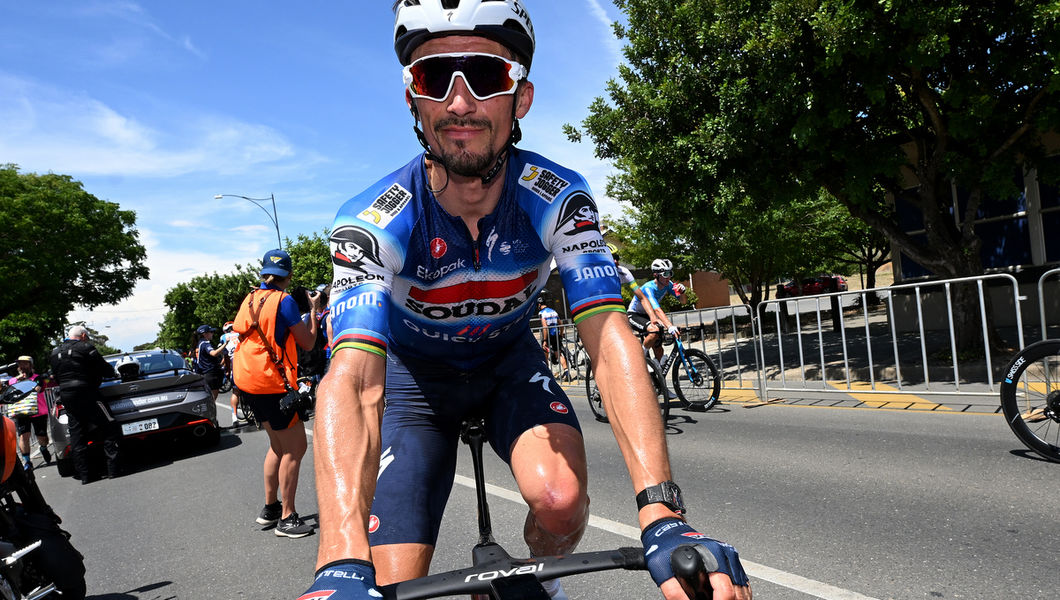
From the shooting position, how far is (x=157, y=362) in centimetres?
1140

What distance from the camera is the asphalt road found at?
3508 mm

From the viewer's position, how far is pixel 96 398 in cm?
877

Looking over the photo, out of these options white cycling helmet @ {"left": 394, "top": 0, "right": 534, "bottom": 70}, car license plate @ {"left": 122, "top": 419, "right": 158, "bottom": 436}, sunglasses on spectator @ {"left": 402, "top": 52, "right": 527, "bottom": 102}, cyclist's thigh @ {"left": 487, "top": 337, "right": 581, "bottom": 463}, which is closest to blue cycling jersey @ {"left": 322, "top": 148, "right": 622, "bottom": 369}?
cyclist's thigh @ {"left": 487, "top": 337, "right": 581, "bottom": 463}

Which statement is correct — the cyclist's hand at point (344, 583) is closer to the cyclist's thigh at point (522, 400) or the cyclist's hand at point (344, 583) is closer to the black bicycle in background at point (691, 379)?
the cyclist's thigh at point (522, 400)

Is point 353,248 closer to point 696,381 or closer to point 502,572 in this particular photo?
point 502,572

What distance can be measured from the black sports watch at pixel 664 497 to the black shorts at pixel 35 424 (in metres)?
12.6

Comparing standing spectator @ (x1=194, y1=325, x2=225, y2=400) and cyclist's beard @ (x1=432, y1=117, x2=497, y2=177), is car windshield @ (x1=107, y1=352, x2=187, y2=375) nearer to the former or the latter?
standing spectator @ (x1=194, y1=325, x2=225, y2=400)

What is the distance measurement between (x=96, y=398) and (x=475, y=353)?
849 cm

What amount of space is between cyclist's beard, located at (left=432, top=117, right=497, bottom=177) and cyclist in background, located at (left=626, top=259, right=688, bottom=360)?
23.7 feet

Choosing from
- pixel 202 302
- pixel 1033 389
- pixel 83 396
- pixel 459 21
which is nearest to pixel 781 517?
pixel 1033 389

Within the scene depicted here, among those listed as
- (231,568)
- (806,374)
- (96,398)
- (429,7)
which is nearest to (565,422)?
(429,7)

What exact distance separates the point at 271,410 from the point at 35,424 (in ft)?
30.1

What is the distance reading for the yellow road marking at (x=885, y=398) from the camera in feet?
26.3

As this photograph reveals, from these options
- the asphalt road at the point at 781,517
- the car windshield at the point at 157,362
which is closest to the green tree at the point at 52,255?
the car windshield at the point at 157,362
